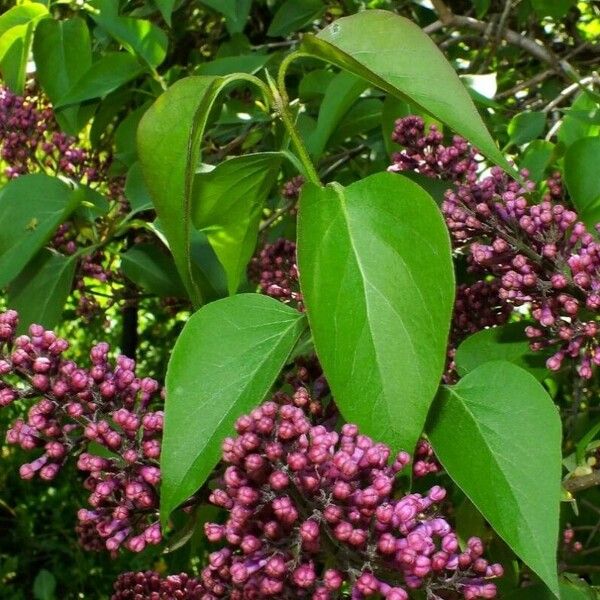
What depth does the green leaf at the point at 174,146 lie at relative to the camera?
2.62 ft

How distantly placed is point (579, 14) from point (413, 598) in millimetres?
2137

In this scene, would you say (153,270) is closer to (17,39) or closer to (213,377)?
(17,39)

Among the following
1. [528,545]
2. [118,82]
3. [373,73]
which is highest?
[373,73]

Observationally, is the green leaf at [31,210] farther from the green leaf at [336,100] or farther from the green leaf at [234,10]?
the green leaf at [234,10]

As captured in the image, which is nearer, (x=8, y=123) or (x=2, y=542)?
(x=8, y=123)

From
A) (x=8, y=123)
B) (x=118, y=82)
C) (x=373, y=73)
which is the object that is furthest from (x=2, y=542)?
(x=373, y=73)

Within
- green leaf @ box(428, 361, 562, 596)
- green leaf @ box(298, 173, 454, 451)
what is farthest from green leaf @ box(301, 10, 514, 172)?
green leaf @ box(428, 361, 562, 596)

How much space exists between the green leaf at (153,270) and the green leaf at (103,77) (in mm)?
270

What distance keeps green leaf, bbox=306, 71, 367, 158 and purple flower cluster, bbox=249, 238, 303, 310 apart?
162mm

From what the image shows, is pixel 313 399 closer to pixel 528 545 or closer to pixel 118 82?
pixel 528 545

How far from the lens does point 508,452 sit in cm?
79

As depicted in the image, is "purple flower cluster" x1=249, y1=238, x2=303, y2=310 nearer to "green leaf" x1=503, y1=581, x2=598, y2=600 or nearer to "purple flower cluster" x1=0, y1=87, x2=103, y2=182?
"green leaf" x1=503, y1=581, x2=598, y2=600

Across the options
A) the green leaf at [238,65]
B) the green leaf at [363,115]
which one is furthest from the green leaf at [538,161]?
the green leaf at [238,65]

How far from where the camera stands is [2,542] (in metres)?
3.77
